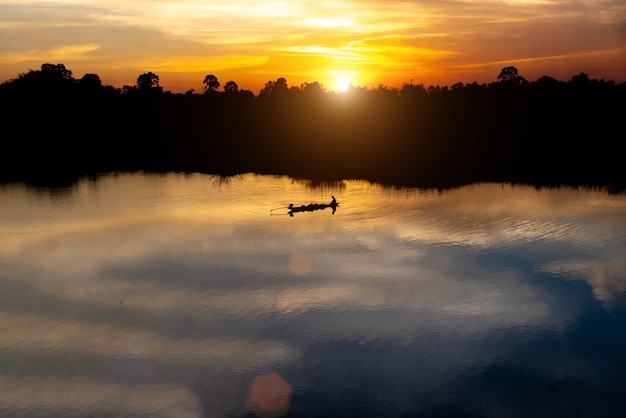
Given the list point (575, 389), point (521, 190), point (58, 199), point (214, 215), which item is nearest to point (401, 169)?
point (521, 190)

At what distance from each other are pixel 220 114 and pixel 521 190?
102m

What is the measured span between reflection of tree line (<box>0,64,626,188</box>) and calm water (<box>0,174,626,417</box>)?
3100 centimetres

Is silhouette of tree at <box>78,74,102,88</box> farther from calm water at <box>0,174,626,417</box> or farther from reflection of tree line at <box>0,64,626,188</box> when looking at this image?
calm water at <box>0,174,626,417</box>

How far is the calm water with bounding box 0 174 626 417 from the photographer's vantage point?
24469mm

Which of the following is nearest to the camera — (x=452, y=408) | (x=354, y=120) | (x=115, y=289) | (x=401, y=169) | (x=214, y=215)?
(x=452, y=408)

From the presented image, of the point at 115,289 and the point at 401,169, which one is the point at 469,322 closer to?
the point at 115,289

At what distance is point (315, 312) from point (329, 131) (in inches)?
4463

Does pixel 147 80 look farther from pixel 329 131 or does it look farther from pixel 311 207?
pixel 311 207

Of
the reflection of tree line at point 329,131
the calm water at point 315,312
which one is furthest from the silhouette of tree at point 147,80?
the calm water at point 315,312

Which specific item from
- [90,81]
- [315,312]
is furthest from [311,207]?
[90,81]

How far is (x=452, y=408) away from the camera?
76.9 feet

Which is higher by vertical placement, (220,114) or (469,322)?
(220,114)

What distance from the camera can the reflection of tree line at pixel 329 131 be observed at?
9481 centimetres

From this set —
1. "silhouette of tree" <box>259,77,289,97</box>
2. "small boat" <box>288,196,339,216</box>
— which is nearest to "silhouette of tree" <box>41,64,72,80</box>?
"silhouette of tree" <box>259,77,289,97</box>
